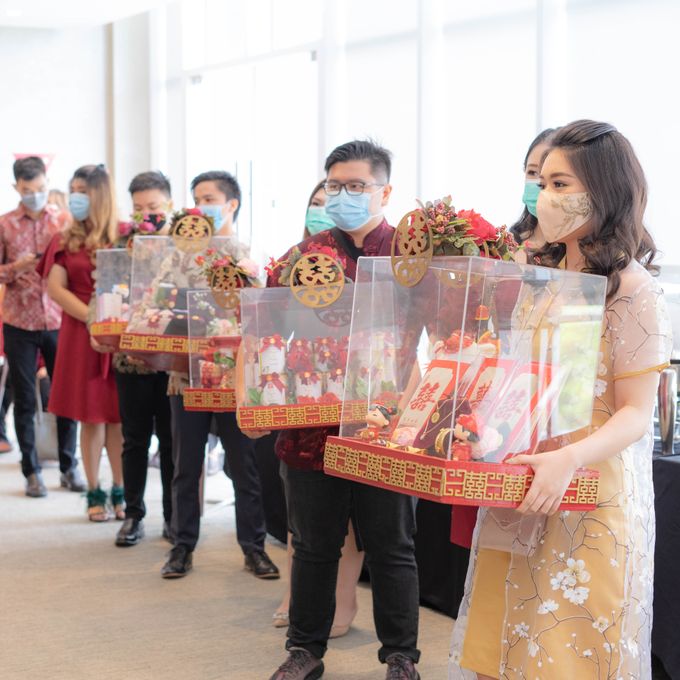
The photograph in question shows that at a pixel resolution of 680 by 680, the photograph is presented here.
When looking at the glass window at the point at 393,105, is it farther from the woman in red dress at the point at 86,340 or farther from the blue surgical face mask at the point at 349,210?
the blue surgical face mask at the point at 349,210

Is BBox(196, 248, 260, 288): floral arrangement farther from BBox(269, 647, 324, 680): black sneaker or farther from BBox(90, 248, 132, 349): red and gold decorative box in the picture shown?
BBox(269, 647, 324, 680): black sneaker

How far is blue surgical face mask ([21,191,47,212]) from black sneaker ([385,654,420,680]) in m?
3.57

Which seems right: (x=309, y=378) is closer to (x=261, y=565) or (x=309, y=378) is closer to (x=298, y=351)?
(x=298, y=351)

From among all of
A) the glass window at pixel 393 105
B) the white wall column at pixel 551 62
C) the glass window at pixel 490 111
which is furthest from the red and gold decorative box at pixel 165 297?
the glass window at pixel 393 105

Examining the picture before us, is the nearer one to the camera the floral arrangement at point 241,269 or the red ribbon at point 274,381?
the red ribbon at point 274,381

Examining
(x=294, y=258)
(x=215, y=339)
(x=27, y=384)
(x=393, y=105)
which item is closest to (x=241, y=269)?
(x=215, y=339)

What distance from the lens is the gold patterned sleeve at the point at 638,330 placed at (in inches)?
71.5

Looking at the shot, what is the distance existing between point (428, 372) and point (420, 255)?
25cm

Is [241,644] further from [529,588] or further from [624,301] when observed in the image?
[624,301]

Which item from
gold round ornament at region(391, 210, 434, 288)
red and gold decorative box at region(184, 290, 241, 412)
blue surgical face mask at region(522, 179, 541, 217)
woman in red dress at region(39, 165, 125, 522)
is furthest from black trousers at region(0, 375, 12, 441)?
gold round ornament at region(391, 210, 434, 288)

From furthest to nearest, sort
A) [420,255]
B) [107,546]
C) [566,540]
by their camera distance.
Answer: [107,546] → [420,255] → [566,540]

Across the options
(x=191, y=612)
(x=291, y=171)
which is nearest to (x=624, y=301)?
(x=191, y=612)

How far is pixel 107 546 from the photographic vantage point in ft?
14.7

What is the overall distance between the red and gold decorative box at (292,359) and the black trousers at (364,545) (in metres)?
0.20
